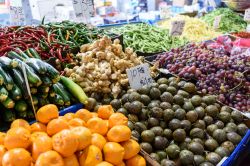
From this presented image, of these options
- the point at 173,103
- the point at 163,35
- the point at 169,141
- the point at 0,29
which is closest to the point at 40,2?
the point at 0,29

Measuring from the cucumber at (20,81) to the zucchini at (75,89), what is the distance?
441 millimetres

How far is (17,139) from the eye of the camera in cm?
140

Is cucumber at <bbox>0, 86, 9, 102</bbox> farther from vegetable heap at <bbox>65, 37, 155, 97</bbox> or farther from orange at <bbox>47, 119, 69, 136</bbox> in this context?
vegetable heap at <bbox>65, 37, 155, 97</bbox>

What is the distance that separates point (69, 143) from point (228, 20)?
5.00m

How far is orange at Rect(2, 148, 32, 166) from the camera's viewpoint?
4.27 ft

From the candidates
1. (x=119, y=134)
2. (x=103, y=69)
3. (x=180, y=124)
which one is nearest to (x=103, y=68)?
(x=103, y=69)

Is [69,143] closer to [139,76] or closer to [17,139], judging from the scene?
[17,139]

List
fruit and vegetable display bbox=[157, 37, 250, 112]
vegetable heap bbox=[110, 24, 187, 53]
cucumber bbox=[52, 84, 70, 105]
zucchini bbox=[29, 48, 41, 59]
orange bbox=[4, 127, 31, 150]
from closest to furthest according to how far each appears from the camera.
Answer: orange bbox=[4, 127, 31, 150]
cucumber bbox=[52, 84, 70, 105]
zucchini bbox=[29, 48, 41, 59]
fruit and vegetable display bbox=[157, 37, 250, 112]
vegetable heap bbox=[110, 24, 187, 53]

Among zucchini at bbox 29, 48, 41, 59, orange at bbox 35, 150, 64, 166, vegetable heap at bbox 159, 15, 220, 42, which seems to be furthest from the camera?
vegetable heap at bbox 159, 15, 220, 42

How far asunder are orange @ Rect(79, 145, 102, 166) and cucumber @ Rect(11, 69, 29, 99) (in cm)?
65

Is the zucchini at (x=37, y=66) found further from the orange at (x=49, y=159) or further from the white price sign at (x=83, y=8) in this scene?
the white price sign at (x=83, y=8)

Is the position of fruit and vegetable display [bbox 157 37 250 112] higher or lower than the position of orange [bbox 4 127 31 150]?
lower

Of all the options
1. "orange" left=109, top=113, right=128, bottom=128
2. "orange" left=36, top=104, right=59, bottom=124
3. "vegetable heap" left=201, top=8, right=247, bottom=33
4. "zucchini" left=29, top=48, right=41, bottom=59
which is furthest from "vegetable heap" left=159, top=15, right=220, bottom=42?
"orange" left=36, top=104, right=59, bottom=124

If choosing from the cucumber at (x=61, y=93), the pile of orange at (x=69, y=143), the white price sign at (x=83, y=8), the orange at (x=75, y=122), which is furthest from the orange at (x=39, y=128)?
the white price sign at (x=83, y=8)
